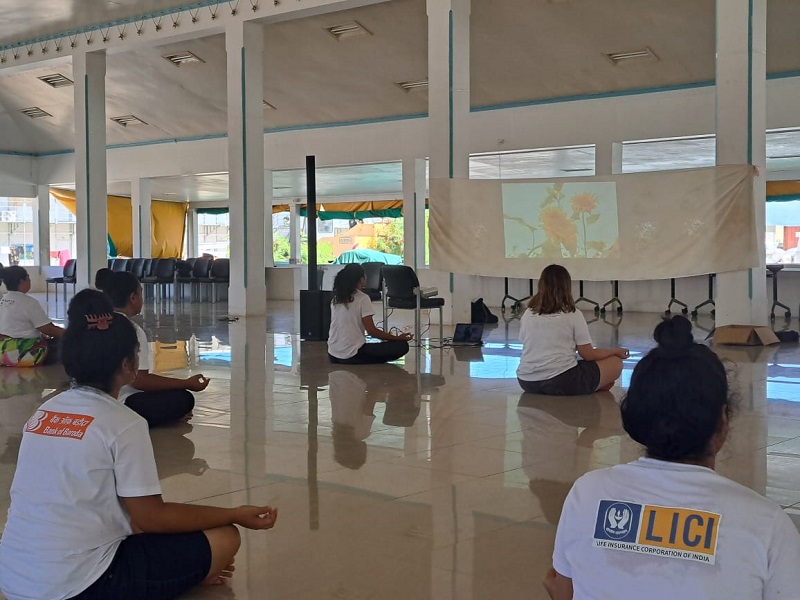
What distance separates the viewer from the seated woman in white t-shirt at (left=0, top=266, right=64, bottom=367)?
6906mm

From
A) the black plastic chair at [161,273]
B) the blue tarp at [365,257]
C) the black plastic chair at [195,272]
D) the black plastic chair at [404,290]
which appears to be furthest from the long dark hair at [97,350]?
the blue tarp at [365,257]

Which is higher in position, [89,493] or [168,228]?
[168,228]

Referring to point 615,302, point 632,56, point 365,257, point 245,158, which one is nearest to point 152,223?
point 365,257

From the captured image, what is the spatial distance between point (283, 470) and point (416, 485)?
0.60 metres

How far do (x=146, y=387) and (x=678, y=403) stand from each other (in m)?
3.74

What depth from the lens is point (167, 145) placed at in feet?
56.5

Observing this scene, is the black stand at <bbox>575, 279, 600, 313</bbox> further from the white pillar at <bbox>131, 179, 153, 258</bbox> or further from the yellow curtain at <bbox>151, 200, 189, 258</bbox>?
the yellow curtain at <bbox>151, 200, 189, 258</bbox>

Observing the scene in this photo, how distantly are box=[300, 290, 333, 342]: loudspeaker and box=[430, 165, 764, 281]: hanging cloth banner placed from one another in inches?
67.6

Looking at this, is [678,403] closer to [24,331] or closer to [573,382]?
[573,382]

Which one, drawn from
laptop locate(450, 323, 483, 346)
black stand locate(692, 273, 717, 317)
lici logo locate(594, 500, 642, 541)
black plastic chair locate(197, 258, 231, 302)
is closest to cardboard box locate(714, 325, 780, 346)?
→ laptop locate(450, 323, 483, 346)

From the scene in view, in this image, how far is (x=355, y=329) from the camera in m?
7.22

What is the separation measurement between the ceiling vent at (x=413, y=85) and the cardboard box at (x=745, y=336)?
6.23 metres

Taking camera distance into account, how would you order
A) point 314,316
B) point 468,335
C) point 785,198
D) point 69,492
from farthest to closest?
point 785,198 < point 314,316 < point 468,335 < point 69,492

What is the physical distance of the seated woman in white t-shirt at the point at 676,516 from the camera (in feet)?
4.16
